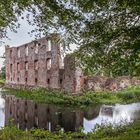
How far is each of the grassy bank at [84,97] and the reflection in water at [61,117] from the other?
6.70 ft

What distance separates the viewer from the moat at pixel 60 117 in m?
19.4

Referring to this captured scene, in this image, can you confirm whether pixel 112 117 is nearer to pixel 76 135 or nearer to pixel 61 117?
pixel 61 117

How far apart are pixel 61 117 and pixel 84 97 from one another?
359 inches

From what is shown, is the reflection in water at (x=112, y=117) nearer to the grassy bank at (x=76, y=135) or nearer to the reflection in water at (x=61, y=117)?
the reflection in water at (x=61, y=117)

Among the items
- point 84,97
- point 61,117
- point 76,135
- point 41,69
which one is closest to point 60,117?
point 61,117

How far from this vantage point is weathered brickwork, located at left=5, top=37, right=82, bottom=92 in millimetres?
35188

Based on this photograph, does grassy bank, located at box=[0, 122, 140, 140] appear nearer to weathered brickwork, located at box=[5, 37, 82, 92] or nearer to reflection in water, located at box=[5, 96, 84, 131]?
reflection in water, located at box=[5, 96, 84, 131]

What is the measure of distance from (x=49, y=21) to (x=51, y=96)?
21.7m

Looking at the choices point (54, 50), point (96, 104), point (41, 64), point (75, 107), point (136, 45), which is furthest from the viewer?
point (41, 64)

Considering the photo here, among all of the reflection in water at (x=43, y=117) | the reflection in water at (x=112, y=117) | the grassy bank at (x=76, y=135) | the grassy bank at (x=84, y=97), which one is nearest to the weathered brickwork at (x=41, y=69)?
the grassy bank at (x=84, y=97)

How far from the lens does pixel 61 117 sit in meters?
22.5

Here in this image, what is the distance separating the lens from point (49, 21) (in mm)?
12461

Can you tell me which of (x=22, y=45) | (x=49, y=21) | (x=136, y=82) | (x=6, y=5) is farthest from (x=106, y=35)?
(x=22, y=45)

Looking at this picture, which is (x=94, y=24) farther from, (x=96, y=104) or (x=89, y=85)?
(x=89, y=85)
